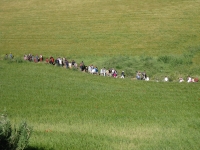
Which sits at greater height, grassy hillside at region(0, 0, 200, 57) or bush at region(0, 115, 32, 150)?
grassy hillside at region(0, 0, 200, 57)

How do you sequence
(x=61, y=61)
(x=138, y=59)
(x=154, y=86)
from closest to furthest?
(x=154, y=86) < (x=61, y=61) < (x=138, y=59)

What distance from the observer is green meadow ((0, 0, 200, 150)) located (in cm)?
1530

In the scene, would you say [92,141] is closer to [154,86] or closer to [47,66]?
[154,86]

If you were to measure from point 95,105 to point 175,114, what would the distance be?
15.6 ft

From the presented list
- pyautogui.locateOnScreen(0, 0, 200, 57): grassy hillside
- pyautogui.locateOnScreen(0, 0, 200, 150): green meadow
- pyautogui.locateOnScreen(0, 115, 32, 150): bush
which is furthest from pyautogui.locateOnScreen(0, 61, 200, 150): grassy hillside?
pyautogui.locateOnScreen(0, 0, 200, 57): grassy hillside

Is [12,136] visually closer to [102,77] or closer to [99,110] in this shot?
[99,110]

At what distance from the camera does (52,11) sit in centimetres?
6194

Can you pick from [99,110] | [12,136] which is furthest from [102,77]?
[12,136]

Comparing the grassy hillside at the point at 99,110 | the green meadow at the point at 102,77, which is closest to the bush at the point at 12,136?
the green meadow at the point at 102,77

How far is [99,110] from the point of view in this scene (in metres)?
19.3

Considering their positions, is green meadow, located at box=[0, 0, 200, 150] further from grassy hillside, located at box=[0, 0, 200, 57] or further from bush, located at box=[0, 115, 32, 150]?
bush, located at box=[0, 115, 32, 150]

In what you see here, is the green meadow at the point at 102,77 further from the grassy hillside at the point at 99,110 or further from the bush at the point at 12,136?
the bush at the point at 12,136

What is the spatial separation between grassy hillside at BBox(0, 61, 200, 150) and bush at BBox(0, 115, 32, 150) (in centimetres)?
231

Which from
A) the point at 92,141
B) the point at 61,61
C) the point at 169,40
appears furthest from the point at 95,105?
the point at 169,40
